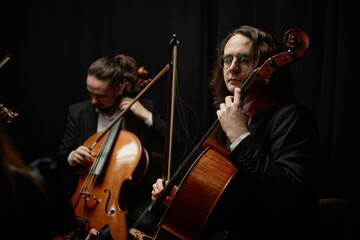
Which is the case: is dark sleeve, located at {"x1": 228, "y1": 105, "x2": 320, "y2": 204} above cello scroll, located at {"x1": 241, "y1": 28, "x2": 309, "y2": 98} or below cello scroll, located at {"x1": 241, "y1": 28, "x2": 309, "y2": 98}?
below

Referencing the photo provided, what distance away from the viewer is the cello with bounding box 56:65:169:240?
1915 millimetres

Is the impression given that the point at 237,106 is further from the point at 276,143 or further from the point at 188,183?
the point at 188,183

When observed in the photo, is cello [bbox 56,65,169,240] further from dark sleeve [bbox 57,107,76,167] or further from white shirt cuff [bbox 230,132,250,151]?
white shirt cuff [bbox 230,132,250,151]

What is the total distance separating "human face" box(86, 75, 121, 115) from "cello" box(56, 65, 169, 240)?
212mm

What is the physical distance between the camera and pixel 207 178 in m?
1.39

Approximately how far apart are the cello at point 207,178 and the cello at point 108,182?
0.54 meters

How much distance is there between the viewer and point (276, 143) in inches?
54.9

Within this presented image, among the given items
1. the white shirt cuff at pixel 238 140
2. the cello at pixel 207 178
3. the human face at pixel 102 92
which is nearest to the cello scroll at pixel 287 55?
the cello at pixel 207 178

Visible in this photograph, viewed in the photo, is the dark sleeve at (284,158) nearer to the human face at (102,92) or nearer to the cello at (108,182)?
the cello at (108,182)

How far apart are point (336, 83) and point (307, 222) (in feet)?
2.90

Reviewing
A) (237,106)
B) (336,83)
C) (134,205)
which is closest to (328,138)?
(336,83)

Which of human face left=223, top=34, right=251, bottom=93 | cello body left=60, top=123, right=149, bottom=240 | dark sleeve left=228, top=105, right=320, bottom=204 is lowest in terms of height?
cello body left=60, top=123, right=149, bottom=240

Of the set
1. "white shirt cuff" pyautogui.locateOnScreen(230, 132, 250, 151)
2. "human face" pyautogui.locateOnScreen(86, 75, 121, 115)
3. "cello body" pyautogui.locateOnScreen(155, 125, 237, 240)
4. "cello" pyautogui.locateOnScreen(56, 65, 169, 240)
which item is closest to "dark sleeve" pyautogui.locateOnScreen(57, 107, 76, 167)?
"human face" pyautogui.locateOnScreen(86, 75, 121, 115)

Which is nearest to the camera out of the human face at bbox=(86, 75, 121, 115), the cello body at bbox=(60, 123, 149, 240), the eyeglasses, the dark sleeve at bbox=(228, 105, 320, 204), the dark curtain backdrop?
the dark sleeve at bbox=(228, 105, 320, 204)
